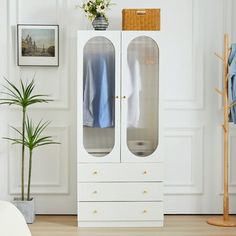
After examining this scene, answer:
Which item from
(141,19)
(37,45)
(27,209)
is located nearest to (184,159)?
(141,19)

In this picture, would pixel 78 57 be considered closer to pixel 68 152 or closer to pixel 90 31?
pixel 90 31

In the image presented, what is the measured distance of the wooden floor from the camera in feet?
15.9

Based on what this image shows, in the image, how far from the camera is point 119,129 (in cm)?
506

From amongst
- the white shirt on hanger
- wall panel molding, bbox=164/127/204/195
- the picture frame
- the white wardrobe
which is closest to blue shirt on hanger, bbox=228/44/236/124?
wall panel molding, bbox=164/127/204/195

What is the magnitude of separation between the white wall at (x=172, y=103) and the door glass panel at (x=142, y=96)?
439 mm

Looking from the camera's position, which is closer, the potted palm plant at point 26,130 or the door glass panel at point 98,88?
the door glass panel at point 98,88

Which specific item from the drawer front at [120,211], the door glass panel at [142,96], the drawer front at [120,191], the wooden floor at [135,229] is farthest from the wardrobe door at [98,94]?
the wooden floor at [135,229]

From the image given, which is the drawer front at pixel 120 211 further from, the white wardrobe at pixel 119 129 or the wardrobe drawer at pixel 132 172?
the wardrobe drawer at pixel 132 172

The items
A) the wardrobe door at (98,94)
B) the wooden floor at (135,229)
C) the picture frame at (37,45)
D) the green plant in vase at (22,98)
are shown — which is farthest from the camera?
the picture frame at (37,45)

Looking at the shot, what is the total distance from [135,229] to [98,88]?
122cm

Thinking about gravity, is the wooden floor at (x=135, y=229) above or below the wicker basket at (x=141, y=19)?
below

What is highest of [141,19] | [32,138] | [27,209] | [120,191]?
[141,19]

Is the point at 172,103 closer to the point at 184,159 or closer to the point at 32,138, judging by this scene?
the point at 184,159

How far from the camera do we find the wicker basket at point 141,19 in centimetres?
505
